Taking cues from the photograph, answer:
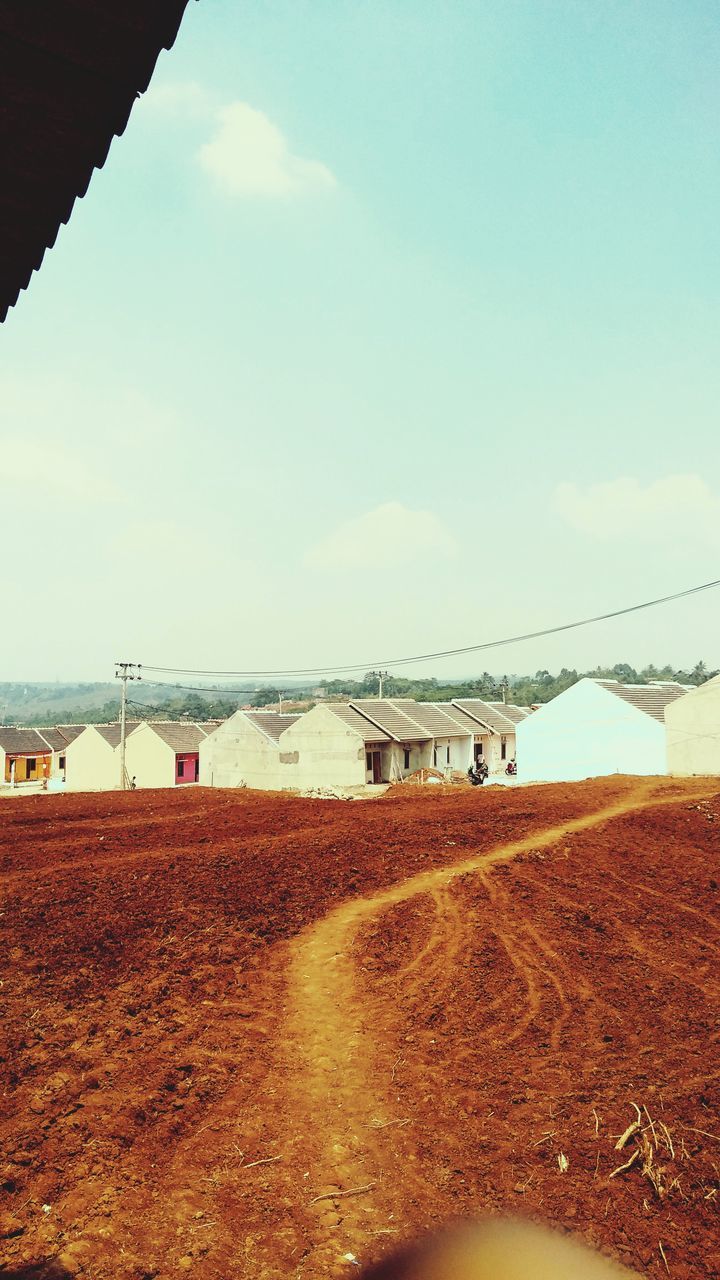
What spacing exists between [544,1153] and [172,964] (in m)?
4.73

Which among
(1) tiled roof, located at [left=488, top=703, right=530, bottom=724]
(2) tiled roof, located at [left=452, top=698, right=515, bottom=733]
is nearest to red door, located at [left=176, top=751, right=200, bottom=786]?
(2) tiled roof, located at [left=452, top=698, right=515, bottom=733]

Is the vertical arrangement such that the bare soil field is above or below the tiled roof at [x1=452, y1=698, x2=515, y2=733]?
below

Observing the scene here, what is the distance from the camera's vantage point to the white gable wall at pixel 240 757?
167ft

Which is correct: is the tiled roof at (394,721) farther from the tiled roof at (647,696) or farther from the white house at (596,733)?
the tiled roof at (647,696)

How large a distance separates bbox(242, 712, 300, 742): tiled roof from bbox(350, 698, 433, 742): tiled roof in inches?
207

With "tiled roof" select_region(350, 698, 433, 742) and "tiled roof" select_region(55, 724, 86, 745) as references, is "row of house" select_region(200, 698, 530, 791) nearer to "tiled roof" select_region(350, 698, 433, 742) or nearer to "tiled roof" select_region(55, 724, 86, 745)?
"tiled roof" select_region(350, 698, 433, 742)

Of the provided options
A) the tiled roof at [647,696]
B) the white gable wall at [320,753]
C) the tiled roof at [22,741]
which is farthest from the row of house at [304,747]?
the tiled roof at [647,696]

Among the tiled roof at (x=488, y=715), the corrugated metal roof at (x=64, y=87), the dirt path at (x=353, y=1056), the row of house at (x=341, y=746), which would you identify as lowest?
the dirt path at (x=353, y=1056)

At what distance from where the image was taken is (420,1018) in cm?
723

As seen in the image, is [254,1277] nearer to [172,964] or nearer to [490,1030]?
[490,1030]

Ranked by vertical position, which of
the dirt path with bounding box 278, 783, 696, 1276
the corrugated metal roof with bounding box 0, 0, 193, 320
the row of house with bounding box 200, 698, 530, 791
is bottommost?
the dirt path with bounding box 278, 783, 696, 1276

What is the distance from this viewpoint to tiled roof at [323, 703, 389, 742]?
4722 cm

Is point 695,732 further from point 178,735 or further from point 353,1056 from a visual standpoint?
point 178,735

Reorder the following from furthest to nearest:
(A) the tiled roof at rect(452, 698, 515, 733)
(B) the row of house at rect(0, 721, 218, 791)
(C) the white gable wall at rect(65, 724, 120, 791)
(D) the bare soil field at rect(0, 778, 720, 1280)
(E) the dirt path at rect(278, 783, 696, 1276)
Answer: (A) the tiled roof at rect(452, 698, 515, 733) → (C) the white gable wall at rect(65, 724, 120, 791) → (B) the row of house at rect(0, 721, 218, 791) → (E) the dirt path at rect(278, 783, 696, 1276) → (D) the bare soil field at rect(0, 778, 720, 1280)
